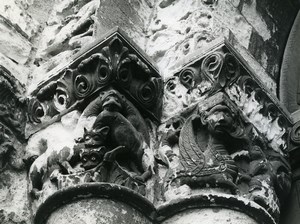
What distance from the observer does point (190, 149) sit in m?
2.68

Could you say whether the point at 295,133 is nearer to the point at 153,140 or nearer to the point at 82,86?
the point at 153,140

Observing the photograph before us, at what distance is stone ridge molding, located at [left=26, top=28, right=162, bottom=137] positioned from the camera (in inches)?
109

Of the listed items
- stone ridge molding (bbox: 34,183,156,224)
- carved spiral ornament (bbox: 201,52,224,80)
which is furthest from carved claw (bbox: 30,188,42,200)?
carved spiral ornament (bbox: 201,52,224,80)

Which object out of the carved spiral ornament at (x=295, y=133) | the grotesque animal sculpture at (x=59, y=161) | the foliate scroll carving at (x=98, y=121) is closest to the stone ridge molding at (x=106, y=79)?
the foliate scroll carving at (x=98, y=121)

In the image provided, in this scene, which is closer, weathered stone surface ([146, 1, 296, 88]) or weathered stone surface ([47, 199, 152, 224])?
weathered stone surface ([47, 199, 152, 224])

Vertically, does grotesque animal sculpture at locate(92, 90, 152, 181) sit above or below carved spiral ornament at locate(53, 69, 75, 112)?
below

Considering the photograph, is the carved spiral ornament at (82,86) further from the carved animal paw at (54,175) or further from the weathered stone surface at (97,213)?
the weathered stone surface at (97,213)

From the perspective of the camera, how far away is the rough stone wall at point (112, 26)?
9.73ft

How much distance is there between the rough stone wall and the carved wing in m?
0.30

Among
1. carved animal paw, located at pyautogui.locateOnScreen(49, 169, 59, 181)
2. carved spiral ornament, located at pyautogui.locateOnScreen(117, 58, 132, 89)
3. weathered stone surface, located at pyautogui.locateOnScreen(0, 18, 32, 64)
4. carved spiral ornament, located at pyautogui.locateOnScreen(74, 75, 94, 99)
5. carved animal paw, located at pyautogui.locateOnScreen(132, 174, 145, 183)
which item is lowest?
carved animal paw, located at pyautogui.locateOnScreen(132, 174, 145, 183)

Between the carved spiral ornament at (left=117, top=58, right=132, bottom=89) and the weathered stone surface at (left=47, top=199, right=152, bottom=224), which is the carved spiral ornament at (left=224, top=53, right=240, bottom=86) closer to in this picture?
the carved spiral ornament at (left=117, top=58, right=132, bottom=89)

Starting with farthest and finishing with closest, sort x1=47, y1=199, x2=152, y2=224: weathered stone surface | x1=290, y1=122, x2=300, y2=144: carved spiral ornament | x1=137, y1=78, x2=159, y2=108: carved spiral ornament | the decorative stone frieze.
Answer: x1=290, y1=122, x2=300, y2=144: carved spiral ornament
x1=137, y1=78, x2=159, y2=108: carved spiral ornament
the decorative stone frieze
x1=47, y1=199, x2=152, y2=224: weathered stone surface

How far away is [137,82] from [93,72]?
0.18 m

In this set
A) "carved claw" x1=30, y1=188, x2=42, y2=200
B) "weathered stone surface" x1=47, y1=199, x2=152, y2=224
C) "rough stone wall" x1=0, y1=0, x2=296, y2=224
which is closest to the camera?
"weathered stone surface" x1=47, y1=199, x2=152, y2=224
